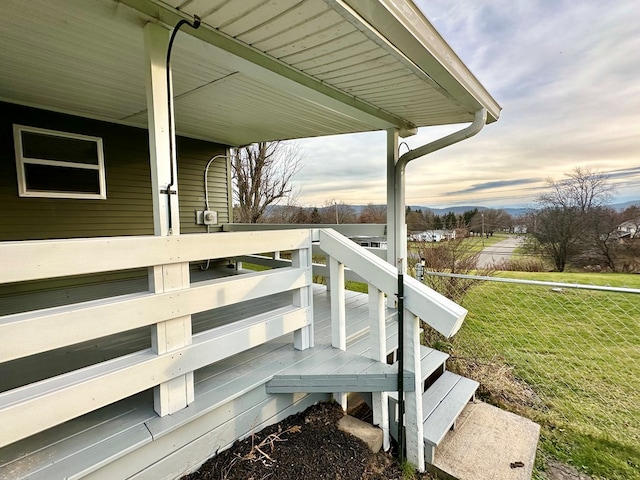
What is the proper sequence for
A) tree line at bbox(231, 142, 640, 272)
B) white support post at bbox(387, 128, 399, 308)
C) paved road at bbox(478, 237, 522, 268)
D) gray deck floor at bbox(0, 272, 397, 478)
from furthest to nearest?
tree line at bbox(231, 142, 640, 272) → paved road at bbox(478, 237, 522, 268) → white support post at bbox(387, 128, 399, 308) → gray deck floor at bbox(0, 272, 397, 478)

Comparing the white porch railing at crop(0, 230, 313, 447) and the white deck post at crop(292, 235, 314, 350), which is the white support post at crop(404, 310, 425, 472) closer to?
the white deck post at crop(292, 235, 314, 350)

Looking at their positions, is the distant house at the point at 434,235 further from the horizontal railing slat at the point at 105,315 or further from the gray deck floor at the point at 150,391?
the horizontal railing slat at the point at 105,315

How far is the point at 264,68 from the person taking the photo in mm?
2162

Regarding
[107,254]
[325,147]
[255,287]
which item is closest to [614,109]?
[325,147]

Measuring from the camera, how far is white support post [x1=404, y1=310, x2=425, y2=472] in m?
1.79

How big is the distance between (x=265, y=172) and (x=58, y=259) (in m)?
12.7

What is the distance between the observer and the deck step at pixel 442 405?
1.87 m

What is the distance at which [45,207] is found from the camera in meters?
3.69

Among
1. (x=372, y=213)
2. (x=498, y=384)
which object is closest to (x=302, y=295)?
(x=498, y=384)

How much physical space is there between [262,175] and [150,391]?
12246mm

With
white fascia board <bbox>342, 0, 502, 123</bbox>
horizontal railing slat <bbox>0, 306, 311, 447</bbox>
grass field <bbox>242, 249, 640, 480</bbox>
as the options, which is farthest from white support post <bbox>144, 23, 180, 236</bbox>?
grass field <bbox>242, 249, 640, 480</bbox>

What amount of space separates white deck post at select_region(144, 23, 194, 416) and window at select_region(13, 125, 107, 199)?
3.01 m

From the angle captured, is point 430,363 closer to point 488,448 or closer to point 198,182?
point 488,448

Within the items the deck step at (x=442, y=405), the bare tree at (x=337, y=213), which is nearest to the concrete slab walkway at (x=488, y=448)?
the deck step at (x=442, y=405)
